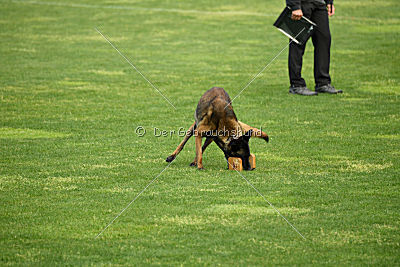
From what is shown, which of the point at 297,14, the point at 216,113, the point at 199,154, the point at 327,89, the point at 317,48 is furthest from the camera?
the point at 327,89

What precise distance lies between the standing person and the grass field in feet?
1.28

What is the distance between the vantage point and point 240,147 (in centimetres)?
841

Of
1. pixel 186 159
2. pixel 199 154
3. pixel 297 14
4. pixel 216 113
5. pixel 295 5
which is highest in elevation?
pixel 295 5

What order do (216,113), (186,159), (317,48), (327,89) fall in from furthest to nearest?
(327,89)
(317,48)
(186,159)
(216,113)

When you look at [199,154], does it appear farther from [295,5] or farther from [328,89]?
[328,89]

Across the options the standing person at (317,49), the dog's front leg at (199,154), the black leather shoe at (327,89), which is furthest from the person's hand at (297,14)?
the dog's front leg at (199,154)

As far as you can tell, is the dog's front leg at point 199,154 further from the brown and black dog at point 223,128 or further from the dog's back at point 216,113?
the dog's back at point 216,113

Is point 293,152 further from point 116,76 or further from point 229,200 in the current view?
point 116,76

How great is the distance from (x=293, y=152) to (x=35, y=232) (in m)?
4.37

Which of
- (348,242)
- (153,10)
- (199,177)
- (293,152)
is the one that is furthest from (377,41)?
(348,242)

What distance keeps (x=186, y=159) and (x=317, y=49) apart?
573cm

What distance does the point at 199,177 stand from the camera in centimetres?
836

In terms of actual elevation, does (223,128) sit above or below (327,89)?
above

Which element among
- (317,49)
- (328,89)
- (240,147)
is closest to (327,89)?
(328,89)
